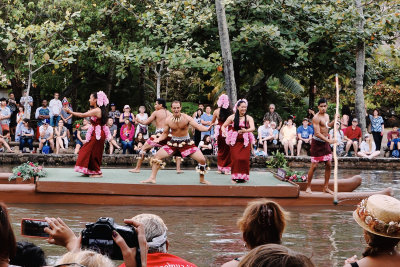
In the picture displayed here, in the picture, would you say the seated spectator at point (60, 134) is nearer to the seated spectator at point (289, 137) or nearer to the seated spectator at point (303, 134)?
the seated spectator at point (289, 137)

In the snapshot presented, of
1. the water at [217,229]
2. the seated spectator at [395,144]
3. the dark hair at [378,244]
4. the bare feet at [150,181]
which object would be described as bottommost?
the water at [217,229]

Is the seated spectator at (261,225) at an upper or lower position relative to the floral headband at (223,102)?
lower

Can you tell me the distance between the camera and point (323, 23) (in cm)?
1802

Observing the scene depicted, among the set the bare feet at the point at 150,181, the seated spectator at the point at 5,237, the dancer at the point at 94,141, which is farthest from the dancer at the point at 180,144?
the seated spectator at the point at 5,237

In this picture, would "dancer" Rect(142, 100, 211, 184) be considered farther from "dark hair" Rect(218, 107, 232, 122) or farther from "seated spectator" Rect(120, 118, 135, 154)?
"seated spectator" Rect(120, 118, 135, 154)

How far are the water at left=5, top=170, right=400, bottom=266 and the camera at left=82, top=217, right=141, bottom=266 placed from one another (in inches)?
→ 135

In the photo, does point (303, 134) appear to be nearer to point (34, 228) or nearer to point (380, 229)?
point (380, 229)

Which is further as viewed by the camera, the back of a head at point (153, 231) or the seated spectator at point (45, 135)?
the seated spectator at point (45, 135)

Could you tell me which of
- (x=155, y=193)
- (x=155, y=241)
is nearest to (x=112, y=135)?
(x=155, y=193)

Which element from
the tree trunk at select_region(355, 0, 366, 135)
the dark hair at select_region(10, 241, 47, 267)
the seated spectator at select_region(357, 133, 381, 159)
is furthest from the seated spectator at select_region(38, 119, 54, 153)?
the dark hair at select_region(10, 241, 47, 267)

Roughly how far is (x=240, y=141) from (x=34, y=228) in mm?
7596

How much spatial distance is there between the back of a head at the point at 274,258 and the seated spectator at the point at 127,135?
14260 mm

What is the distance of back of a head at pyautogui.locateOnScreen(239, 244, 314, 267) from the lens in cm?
194

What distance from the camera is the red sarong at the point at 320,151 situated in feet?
32.2
